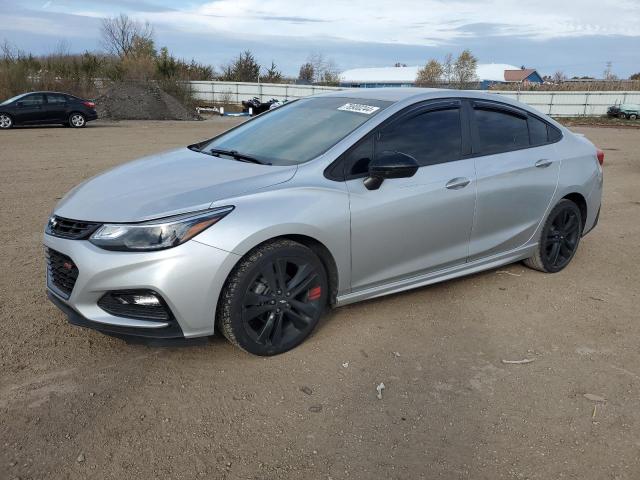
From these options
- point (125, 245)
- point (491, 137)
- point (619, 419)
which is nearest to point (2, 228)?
point (125, 245)

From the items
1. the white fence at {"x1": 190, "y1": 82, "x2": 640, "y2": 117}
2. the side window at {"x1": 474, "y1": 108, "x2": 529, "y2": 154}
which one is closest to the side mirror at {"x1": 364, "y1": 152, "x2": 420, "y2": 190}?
the side window at {"x1": 474, "y1": 108, "x2": 529, "y2": 154}

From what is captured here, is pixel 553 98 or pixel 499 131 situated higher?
pixel 499 131

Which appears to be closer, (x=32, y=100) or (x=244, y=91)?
(x=32, y=100)

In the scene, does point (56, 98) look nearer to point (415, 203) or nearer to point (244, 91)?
point (415, 203)

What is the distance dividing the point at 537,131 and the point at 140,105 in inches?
1197

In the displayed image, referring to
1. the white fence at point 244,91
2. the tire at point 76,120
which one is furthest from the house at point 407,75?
the tire at point 76,120

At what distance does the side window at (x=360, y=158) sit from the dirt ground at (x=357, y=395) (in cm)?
112

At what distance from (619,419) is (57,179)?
9.05m

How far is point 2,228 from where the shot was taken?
20.4ft

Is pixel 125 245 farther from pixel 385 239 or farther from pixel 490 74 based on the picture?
pixel 490 74

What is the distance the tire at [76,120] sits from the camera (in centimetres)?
2241

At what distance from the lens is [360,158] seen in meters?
3.75

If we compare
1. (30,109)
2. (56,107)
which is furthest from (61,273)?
(56,107)

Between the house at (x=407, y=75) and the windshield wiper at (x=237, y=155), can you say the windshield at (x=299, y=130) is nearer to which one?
the windshield wiper at (x=237, y=155)
